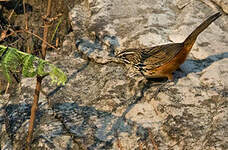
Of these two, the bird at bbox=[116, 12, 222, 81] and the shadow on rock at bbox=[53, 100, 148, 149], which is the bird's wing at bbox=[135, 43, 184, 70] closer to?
the bird at bbox=[116, 12, 222, 81]

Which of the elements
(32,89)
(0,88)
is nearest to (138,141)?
(32,89)

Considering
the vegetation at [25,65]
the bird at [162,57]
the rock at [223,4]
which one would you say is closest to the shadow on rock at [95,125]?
the bird at [162,57]

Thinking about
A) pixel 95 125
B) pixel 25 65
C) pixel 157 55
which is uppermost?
pixel 25 65

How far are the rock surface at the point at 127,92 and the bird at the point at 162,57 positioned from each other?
0.15 meters

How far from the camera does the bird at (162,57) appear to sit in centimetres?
451

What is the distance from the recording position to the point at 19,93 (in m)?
4.72

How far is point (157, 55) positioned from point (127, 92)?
64cm

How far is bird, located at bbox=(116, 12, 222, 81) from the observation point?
Answer: 178 inches

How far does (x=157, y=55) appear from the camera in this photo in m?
4.64

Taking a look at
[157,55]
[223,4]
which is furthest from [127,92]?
[223,4]

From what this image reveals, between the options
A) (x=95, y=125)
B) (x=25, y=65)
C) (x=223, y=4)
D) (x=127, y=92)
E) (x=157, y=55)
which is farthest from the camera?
(x=223, y=4)

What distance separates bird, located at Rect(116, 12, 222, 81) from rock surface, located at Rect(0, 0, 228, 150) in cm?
15

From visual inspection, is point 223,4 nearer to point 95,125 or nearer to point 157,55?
point 157,55

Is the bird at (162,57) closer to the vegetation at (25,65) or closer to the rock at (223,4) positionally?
the rock at (223,4)
